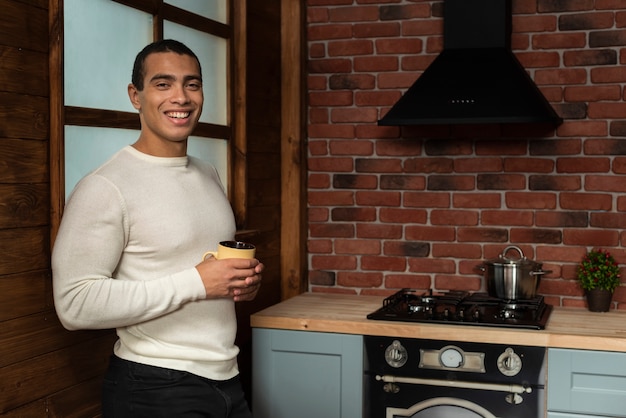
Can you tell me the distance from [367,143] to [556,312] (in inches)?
43.1

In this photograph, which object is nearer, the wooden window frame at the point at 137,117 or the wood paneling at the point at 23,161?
the wood paneling at the point at 23,161

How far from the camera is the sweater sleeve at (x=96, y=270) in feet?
6.31

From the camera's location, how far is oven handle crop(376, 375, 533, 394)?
281 centimetres

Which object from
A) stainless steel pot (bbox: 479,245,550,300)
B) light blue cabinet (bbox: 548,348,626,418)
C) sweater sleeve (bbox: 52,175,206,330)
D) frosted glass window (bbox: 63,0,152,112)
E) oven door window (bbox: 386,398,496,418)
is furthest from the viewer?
stainless steel pot (bbox: 479,245,550,300)

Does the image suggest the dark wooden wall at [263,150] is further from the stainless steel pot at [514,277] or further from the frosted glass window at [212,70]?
the stainless steel pot at [514,277]

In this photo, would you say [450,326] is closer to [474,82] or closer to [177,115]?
[474,82]

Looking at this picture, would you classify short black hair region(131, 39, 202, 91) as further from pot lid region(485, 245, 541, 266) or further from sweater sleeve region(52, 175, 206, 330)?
pot lid region(485, 245, 541, 266)

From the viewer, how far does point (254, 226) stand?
341 centimetres

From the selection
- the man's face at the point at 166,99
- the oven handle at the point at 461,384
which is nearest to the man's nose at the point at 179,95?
the man's face at the point at 166,99

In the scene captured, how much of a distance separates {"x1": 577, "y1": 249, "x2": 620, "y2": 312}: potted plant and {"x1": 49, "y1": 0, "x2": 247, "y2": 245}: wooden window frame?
54.6 inches

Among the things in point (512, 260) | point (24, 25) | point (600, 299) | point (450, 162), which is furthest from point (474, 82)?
point (24, 25)

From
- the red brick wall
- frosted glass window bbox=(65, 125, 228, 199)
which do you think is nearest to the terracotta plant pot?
the red brick wall

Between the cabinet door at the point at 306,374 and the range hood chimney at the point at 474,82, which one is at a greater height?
the range hood chimney at the point at 474,82

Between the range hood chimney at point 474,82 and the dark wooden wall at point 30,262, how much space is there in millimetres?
1441
